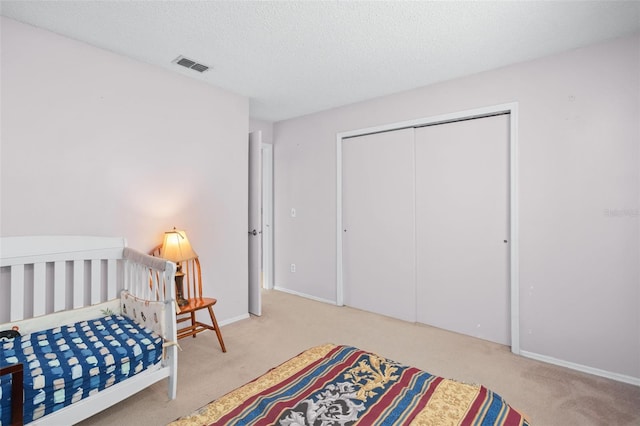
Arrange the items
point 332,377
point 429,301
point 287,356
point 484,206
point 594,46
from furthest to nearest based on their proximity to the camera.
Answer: point 429,301 → point 484,206 → point 287,356 → point 594,46 → point 332,377

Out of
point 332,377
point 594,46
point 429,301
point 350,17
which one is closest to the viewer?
point 332,377

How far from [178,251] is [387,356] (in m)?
1.94

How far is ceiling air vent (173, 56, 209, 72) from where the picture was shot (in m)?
2.70

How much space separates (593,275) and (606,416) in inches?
38.2

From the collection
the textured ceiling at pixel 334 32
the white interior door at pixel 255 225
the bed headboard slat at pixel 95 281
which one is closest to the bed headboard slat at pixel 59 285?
the bed headboard slat at pixel 95 281

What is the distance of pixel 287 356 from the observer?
269cm

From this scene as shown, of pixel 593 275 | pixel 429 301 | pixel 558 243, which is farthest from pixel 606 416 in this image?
pixel 429 301

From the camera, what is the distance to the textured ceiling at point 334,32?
2.00 metres

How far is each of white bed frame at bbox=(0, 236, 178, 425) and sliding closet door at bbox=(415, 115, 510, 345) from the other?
2.43m

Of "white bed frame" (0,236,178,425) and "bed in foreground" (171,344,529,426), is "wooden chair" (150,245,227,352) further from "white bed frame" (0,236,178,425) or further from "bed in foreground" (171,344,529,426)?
"bed in foreground" (171,344,529,426)

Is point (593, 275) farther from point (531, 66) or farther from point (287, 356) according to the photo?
point (287, 356)

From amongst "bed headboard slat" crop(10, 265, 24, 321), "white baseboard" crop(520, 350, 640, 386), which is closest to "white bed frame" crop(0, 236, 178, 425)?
"bed headboard slat" crop(10, 265, 24, 321)

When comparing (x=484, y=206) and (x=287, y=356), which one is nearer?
(x=287, y=356)

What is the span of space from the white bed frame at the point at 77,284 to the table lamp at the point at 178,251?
30cm
